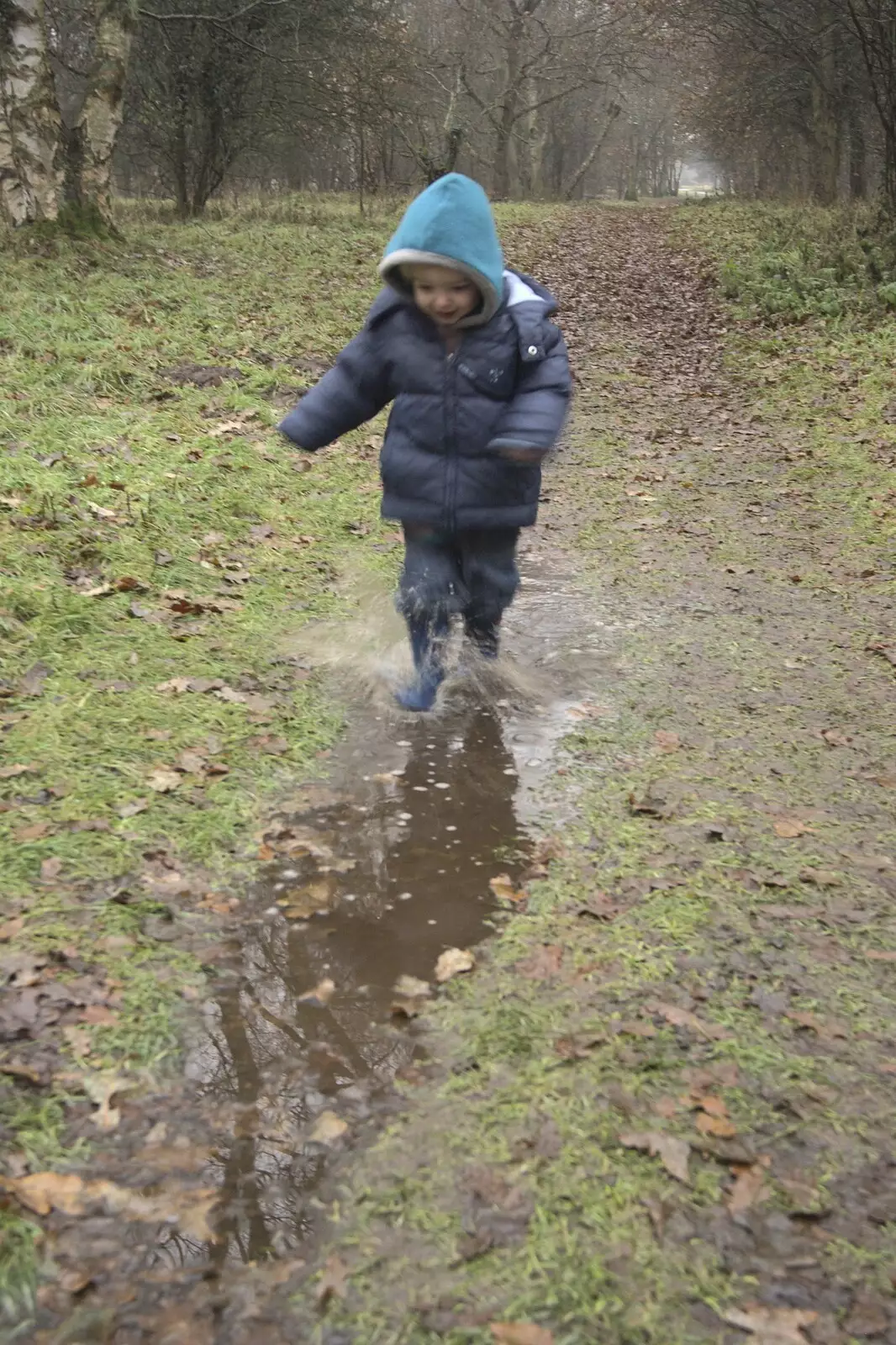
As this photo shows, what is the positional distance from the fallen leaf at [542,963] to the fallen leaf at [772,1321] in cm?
106

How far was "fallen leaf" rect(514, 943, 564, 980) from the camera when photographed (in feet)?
9.82

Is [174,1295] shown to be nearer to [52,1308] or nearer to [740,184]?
[52,1308]

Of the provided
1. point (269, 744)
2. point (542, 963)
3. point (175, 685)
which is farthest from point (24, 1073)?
point (175, 685)

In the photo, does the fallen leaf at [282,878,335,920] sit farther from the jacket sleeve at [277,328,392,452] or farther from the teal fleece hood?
the teal fleece hood

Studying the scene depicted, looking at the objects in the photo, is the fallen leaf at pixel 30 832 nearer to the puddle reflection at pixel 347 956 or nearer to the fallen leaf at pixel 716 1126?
the puddle reflection at pixel 347 956

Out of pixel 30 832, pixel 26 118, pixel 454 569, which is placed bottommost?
pixel 30 832

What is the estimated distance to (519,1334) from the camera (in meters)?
1.98

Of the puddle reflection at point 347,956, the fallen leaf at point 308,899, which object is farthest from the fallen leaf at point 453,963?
the fallen leaf at point 308,899

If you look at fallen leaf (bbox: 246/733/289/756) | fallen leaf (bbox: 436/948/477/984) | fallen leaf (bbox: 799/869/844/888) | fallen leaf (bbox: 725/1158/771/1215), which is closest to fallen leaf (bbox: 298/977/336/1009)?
fallen leaf (bbox: 436/948/477/984)

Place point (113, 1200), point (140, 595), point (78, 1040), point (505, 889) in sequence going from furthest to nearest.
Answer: point (140, 595) → point (505, 889) → point (78, 1040) → point (113, 1200)

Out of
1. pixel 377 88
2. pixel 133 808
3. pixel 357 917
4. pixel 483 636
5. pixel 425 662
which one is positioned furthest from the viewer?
pixel 377 88

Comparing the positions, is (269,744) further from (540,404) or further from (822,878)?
(822,878)

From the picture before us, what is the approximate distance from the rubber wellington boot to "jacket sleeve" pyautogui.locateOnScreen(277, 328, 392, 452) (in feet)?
3.30

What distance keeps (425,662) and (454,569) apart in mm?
430
